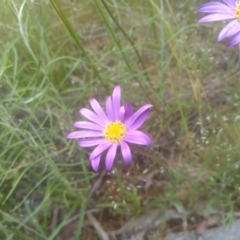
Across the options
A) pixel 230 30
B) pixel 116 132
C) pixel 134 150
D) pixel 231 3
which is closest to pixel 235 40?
pixel 230 30

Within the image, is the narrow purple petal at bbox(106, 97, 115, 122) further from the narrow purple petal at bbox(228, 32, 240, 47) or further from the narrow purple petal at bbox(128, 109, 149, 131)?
the narrow purple petal at bbox(228, 32, 240, 47)

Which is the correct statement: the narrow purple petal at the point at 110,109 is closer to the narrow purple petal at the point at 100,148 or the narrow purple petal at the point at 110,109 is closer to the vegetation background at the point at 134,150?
the narrow purple petal at the point at 100,148

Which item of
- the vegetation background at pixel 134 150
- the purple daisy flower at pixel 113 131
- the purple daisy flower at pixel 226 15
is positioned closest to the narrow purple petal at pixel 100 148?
the purple daisy flower at pixel 113 131

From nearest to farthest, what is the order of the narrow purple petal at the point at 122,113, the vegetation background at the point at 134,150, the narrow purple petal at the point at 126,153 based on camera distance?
the narrow purple petal at the point at 126,153, the narrow purple petal at the point at 122,113, the vegetation background at the point at 134,150

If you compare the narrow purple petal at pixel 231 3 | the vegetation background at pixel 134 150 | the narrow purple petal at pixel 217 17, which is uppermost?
the narrow purple petal at pixel 231 3

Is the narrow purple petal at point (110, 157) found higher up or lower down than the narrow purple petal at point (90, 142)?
lower down

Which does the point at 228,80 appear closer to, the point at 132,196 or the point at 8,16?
the point at 132,196

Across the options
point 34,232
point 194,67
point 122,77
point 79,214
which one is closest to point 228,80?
point 194,67

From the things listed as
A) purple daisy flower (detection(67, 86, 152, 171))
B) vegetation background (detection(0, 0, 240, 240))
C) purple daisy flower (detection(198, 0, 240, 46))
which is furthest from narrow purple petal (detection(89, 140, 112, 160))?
purple daisy flower (detection(198, 0, 240, 46))
